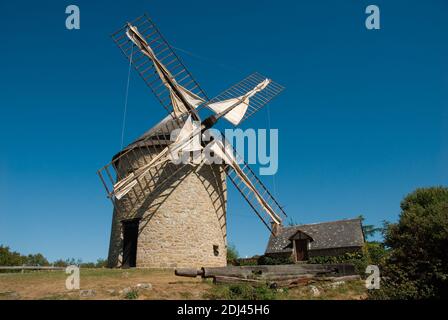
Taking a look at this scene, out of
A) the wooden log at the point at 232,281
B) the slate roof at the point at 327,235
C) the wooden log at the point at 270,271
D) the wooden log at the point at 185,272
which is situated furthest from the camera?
the slate roof at the point at 327,235

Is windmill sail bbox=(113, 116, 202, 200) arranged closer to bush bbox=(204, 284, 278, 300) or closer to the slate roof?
bush bbox=(204, 284, 278, 300)

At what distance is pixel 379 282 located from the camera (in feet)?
39.8

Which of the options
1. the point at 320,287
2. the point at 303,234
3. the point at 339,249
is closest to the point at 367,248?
the point at 339,249

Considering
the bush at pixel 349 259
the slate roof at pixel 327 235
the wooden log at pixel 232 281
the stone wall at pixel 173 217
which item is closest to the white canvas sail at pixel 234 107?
the stone wall at pixel 173 217

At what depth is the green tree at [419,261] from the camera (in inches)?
419

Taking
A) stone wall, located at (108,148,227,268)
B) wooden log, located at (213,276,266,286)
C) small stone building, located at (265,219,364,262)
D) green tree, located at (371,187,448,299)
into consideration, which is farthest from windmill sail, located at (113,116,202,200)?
green tree, located at (371,187,448,299)

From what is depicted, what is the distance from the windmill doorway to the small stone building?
9547 millimetres

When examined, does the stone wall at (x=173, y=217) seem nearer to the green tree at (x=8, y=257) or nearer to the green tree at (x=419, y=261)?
the green tree at (x=419, y=261)

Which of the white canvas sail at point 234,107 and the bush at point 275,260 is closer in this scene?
the white canvas sail at point 234,107

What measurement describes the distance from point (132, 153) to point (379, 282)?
42.9ft

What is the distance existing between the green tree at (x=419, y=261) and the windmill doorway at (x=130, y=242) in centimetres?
1135

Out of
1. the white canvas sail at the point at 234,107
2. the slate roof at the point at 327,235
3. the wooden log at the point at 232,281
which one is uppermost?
the white canvas sail at the point at 234,107

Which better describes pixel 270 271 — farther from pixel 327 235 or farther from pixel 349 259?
pixel 327 235
